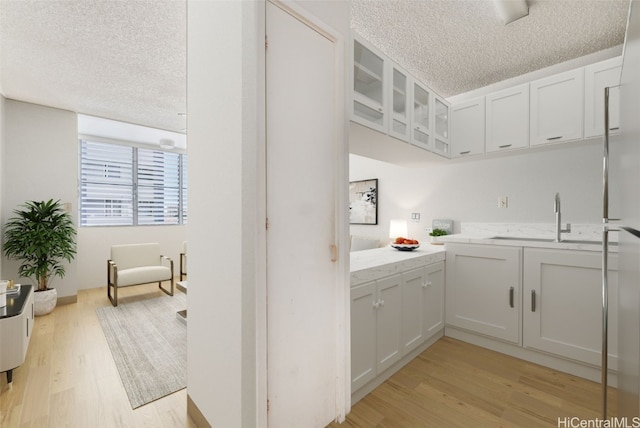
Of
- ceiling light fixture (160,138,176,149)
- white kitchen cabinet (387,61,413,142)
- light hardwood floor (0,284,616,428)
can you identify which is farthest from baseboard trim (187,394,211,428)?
ceiling light fixture (160,138,176,149)

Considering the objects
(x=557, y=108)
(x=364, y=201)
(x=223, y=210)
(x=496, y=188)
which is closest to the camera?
(x=223, y=210)

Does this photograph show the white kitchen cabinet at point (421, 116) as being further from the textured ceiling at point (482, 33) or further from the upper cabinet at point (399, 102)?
the textured ceiling at point (482, 33)

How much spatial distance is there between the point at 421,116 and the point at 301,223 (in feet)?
6.06

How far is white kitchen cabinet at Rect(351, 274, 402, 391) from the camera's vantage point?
172 cm

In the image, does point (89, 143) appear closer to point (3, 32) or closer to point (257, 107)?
point (3, 32)

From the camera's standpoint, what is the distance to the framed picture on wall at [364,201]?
3.98 metres

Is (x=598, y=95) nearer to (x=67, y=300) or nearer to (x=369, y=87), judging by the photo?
(x=369, y=87)

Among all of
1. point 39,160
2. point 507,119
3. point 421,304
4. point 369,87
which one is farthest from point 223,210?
point 39,160

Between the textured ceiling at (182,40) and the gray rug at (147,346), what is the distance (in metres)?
2.64

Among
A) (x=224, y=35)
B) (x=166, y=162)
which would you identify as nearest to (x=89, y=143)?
(x=166, y=162)

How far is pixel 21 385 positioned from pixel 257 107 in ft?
8.61

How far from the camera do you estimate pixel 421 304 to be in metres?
2.36

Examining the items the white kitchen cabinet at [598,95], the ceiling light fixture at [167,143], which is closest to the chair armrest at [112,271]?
the ceiling light fixture at [167,143]

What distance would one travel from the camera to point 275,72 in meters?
1.27
